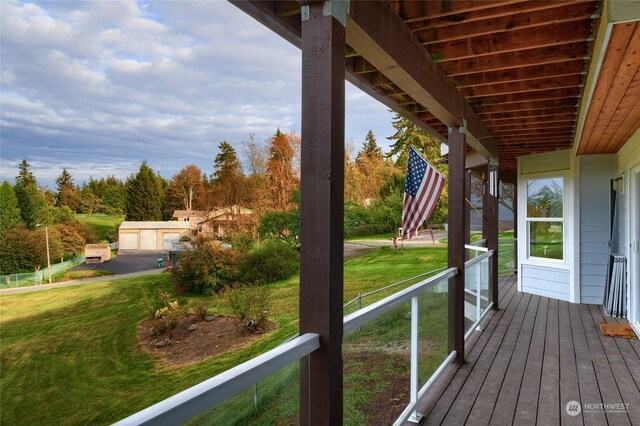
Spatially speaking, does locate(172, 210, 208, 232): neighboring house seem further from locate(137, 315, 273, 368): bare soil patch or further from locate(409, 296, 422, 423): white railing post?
locate(409, 296, 422, 423): white railing post

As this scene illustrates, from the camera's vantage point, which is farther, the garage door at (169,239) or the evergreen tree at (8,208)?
the garage door at (169,239)

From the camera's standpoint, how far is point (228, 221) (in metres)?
26.0

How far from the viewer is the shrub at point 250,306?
19.4 metres

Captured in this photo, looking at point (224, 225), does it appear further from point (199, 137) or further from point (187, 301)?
point (199, 137)

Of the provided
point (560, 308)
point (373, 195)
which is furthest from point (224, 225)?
point (560, 308)

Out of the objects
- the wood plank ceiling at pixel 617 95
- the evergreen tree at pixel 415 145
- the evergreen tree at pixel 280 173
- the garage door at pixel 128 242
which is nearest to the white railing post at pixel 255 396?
the wood plank ceiling at pixel 617 95

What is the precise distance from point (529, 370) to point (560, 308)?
9.46 ft

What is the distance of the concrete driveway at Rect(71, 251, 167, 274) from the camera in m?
29.4

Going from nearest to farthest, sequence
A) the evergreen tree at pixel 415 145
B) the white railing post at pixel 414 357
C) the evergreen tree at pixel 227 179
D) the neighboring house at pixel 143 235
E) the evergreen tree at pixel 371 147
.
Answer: the white railing post at pixel 414 357 → the evergreen tree at pixel 415 145 → the evergreen tree at pixel 227 179 → the neighboring house at pixel 143 235 → the evergreen tree at pixel 371 147

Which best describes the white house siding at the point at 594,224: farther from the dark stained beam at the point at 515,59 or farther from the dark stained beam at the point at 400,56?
the dark stained beam at the point at 515,59

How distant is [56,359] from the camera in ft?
75.8

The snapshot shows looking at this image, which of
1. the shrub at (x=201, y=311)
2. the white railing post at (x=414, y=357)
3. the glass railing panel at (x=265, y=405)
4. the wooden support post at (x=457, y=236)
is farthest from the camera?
the shrub at (x=201, y=311)

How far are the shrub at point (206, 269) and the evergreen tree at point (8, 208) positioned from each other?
1008 centimetres

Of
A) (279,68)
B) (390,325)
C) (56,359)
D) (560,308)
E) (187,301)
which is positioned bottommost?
(56,359)
